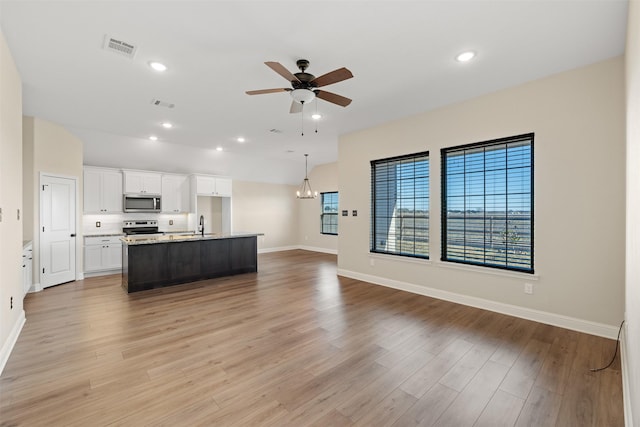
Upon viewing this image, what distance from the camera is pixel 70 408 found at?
2.01m

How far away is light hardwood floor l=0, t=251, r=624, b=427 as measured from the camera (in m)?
1.97

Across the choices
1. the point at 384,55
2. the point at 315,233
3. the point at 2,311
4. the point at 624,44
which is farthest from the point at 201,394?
the point at 315,233

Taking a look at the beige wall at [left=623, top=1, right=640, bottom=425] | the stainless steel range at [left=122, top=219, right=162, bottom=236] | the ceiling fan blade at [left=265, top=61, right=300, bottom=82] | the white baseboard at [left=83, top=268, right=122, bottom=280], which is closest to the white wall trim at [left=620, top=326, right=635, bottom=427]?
the beige wall at [left=623, top=1, right=640, bottom=425]

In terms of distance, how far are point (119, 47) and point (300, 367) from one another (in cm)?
352

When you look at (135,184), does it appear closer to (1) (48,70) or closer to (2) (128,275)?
(2) (128,275)

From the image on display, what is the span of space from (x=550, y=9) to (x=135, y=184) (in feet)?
26.0

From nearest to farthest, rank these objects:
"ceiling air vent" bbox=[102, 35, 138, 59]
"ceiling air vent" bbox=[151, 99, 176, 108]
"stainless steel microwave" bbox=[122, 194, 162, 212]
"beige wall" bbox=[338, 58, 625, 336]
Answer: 1. "ceiling air vent" bbox=[102, 35, 138, 59]
2. "beige wall" bbox=[338, 58, 625, 336]
3. "ceiling air vent" bbox=[151, 99, 176, 108]
4. "stainless steel microwave" bbox=[122, 194, 162, 212]

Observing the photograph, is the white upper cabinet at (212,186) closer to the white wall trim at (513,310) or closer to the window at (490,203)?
the white wall trim at (513,310)

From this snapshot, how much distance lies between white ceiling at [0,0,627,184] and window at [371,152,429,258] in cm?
93

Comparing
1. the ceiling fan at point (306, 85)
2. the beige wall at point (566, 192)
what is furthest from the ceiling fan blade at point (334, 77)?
the beige wall at point (566, 192)

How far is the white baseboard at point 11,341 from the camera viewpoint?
8.44ft

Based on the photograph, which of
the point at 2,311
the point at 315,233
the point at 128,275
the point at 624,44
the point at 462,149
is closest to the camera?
the point at 2,311

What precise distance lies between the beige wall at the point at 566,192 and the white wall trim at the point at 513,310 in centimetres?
1

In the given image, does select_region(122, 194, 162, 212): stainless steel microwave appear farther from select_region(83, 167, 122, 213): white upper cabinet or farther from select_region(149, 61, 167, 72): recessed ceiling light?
select_region(149, 61, 167, 72): recessed ceiling light
